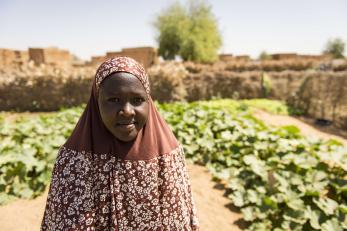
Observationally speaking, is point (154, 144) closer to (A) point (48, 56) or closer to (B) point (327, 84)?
(B) point (327, 84)

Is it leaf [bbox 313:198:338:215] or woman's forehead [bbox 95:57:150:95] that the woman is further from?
leaf [bbox 313:198:338:215]

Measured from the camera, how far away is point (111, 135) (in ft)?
5.26

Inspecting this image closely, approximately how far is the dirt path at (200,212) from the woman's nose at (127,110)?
2357 millimetres

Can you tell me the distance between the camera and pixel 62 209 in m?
1.57

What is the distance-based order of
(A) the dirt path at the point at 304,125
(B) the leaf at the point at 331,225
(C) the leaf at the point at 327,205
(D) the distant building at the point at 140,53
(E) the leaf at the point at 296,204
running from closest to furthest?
1. (B) the leaf at the point at 331,225
2. (C) the leaf at the point at 327,205
3. (E) the leaf at the point at 296,204
4. (A) the dirt path at the point at 304,125
5. (D) the distant building at the point at 140,53

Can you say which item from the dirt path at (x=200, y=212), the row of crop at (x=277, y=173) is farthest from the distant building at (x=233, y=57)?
the dirt path at (x=200, y=212)

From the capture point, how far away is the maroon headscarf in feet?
5.09

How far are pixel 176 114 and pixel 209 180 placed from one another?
10.1 feet

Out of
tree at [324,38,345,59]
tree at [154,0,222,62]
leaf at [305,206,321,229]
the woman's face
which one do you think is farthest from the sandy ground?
tree at [324,38,345,59]

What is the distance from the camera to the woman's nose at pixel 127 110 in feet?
4.87

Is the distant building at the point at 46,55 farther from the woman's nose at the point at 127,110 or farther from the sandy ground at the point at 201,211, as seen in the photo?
the woman's nose at the point at 127,110

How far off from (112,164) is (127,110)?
0.29m

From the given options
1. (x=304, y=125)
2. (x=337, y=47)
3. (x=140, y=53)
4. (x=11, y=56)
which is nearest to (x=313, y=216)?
(x=304, y=125)

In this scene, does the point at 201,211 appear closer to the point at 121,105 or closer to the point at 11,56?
the point at 121,105
